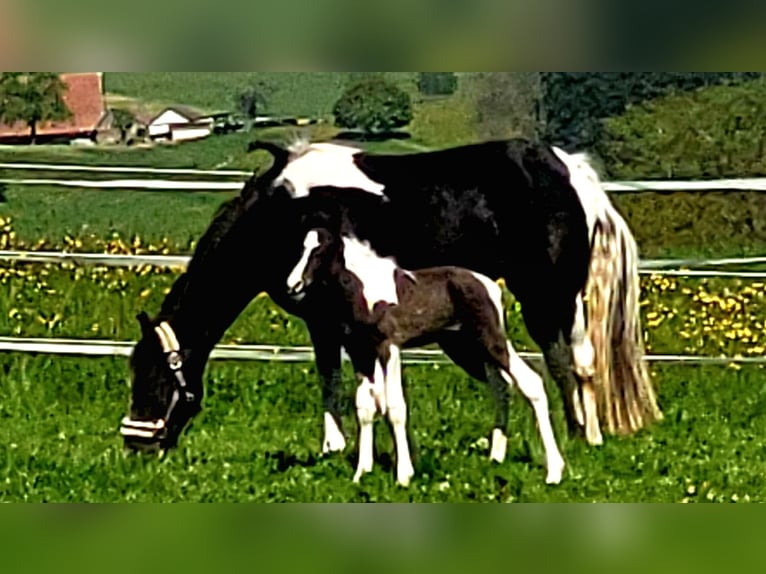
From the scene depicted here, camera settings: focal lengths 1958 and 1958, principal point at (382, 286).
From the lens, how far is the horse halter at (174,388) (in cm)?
588

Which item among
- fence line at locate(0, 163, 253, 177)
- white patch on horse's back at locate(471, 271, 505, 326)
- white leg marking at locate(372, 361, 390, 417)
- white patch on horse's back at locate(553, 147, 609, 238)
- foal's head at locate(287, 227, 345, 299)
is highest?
fence line at locate(0, 163, 253, 177)

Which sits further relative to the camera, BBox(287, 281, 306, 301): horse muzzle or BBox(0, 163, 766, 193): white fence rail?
BBox(0, 163, 766, 193): white fence rail

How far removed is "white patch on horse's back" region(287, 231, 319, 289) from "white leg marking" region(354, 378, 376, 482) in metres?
0.36

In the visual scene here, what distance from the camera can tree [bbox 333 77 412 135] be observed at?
5.77 meters

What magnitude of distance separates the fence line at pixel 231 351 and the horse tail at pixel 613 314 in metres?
0.08

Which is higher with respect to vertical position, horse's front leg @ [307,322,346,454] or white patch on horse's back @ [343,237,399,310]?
white patch on horse's back @ [343,237,399,310]

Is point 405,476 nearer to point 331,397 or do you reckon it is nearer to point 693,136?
point 331,397

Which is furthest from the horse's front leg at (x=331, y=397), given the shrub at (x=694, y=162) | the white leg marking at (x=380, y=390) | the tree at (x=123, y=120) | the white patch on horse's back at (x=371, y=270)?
the shrub at (x=694, y=162)

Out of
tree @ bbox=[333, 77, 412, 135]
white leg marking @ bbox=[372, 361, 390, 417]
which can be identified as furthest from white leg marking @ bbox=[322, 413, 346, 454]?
tree @ bbox=[333, 77, 412, 135]

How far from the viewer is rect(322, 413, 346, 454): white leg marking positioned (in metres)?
5.87

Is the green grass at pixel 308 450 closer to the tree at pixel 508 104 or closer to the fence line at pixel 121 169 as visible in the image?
the fence line at pixel 121 169

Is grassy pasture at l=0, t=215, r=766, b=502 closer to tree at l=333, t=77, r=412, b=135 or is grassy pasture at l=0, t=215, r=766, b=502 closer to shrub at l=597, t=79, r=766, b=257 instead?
shrub at l=597, t=79, r=766, b=257
